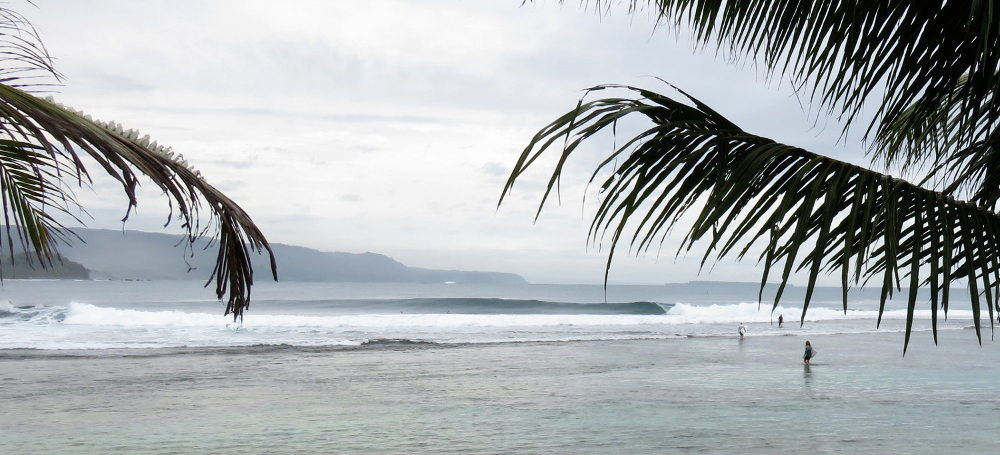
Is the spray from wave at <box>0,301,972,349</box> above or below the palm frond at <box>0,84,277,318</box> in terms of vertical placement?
below

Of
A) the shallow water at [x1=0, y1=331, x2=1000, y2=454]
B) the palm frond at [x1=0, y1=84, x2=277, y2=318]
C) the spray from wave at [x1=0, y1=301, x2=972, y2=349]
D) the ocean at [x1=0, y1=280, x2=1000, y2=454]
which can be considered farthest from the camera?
the spray from wave at [x1=0, y1=301, x2=972, y2=349]

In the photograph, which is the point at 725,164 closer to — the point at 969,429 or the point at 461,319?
the point at 969,429

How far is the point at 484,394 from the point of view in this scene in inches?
619

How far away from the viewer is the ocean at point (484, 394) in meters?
11.2

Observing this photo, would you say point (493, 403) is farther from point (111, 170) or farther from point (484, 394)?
point (111, 170)

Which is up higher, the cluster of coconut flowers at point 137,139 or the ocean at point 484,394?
the cluster of coconut flowers at point 137,139

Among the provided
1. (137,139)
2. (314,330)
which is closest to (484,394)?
(137,139)

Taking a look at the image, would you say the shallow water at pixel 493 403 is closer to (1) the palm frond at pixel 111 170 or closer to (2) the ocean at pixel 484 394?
(2) the ocean at pixel 484 394

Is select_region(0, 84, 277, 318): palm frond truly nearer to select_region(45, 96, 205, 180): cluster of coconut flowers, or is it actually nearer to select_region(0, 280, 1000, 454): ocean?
select_region(45, 96, 205, 180): cluster of coconut flowers

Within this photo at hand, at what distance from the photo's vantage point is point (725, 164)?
156 centimetres

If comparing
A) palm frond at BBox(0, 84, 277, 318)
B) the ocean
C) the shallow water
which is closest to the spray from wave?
the ocean

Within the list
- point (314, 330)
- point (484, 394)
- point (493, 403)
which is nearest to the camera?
point (493, 403)

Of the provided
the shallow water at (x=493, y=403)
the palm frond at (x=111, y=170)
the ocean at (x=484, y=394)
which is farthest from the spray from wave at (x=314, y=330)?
the palm frond at (x=111, y=170)

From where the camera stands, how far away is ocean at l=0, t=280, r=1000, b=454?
11219mm
